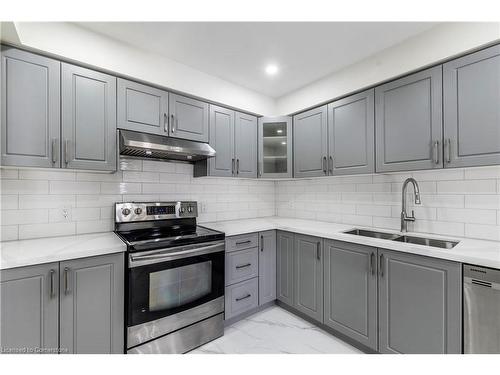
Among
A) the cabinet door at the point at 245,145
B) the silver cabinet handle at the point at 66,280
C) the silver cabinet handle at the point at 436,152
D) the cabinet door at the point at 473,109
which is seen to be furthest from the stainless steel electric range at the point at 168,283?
the cabinet door at the point at 473,109

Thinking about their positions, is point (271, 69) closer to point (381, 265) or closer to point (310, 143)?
point (310, 143)

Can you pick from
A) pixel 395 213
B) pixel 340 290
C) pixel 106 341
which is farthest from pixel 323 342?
pixel 106 341

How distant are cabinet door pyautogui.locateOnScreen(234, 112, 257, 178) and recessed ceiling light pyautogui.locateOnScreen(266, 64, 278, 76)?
1.77 ft

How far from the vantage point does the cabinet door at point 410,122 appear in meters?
1.72

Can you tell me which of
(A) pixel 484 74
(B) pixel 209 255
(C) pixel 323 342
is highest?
(A) pixel 484 74

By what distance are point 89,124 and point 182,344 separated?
1.81 meters

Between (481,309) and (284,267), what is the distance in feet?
5.00

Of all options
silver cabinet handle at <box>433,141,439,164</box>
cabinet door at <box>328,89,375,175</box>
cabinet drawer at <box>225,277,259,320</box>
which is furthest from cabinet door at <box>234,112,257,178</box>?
silver cabinet handle at <box>433,141,439,164</box>

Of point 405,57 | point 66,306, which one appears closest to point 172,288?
point 66,306

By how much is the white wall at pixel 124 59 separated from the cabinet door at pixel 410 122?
55.6 inches

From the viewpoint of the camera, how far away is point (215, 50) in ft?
6.58

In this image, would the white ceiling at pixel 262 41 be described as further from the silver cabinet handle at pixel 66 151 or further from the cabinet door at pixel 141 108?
the silver cabinet handle at pixel 66 151

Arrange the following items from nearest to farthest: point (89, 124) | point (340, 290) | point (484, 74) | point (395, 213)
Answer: point (484, 74), point (89, 124), point (340, 290), point (395, 213)
